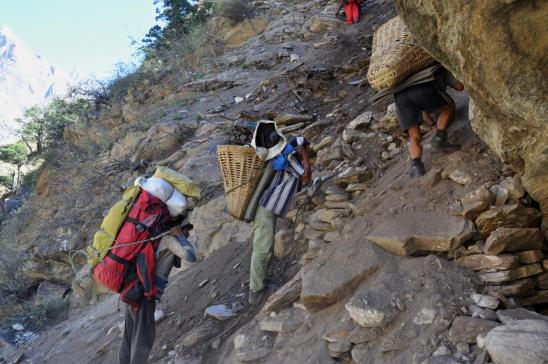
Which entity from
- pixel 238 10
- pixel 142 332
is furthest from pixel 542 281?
pixel 238 10

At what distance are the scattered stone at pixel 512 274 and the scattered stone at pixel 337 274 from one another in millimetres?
757

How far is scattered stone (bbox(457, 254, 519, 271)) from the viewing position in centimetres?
277

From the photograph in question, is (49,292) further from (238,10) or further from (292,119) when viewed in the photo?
(238,10)

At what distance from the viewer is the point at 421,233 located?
3152 millimetres

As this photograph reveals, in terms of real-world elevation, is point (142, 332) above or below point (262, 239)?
below

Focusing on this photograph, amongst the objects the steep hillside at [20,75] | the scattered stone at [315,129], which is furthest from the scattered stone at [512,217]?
the steep hillside at [20,75]

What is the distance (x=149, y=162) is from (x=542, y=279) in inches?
318

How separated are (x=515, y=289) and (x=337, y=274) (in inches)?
46.9

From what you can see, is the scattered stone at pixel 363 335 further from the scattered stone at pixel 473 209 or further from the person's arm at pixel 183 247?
the person's arm at pixel 183 247

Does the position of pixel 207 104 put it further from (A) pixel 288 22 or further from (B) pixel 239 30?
(B) pixel 239 30

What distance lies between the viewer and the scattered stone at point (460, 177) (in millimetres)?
3251

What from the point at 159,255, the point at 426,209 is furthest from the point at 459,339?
the point at 159,255

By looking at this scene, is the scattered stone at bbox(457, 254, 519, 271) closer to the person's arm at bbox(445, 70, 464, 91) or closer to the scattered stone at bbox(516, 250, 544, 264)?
the scattered stone at bbox(516, 250, 544, 264)

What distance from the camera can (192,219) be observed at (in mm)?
6602
